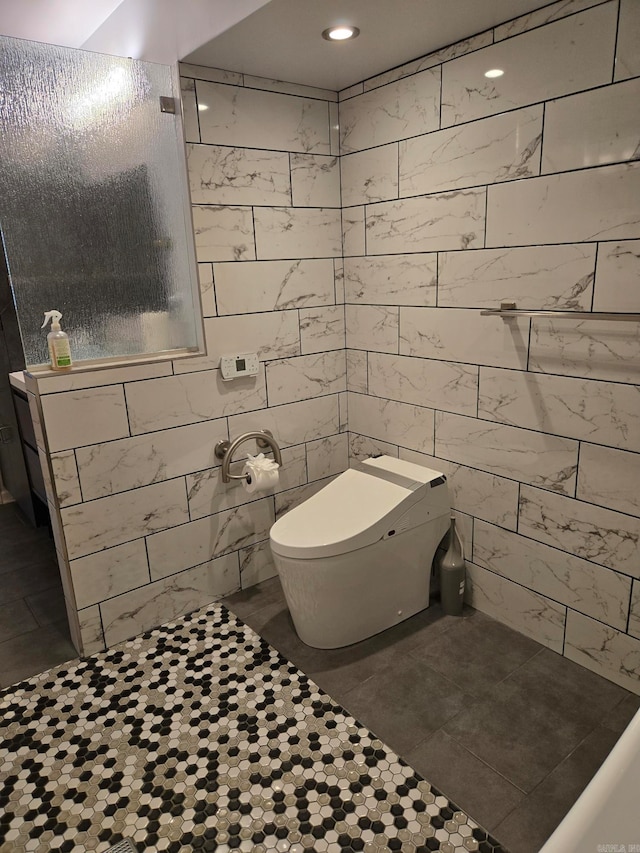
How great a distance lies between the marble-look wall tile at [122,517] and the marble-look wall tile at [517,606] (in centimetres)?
120

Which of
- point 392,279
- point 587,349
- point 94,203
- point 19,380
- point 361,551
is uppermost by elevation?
point 94,203

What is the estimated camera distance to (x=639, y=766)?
1.08 meters

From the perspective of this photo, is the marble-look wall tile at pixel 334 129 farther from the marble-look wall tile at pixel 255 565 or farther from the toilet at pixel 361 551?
the marble-look wall tile at pixel 255 565

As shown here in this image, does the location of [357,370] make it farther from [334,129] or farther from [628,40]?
[628,40]

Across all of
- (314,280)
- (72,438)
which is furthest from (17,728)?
(314,280)

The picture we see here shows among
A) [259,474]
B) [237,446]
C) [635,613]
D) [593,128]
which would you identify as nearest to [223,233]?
[237,446]

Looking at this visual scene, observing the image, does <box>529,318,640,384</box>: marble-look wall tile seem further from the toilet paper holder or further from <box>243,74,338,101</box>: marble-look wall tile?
<box>243,74,338,101</box>: marble-look wall tile

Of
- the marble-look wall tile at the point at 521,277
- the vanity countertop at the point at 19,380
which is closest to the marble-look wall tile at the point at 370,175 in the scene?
the marble-look wall tile at the point at 521,277

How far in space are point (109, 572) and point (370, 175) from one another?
1.88 m

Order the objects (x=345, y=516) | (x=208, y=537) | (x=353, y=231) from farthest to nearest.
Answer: (x=353, y=231) → (x=208, y=537) → (x=345, y=516)

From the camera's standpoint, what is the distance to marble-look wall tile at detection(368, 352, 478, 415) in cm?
222

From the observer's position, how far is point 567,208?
1.79 meters

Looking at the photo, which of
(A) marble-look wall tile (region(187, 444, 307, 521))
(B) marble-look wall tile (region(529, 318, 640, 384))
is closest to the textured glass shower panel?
(A) marble-look wall tile (region(187, 444, 307, 521))

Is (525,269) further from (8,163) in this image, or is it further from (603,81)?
(8,163)
